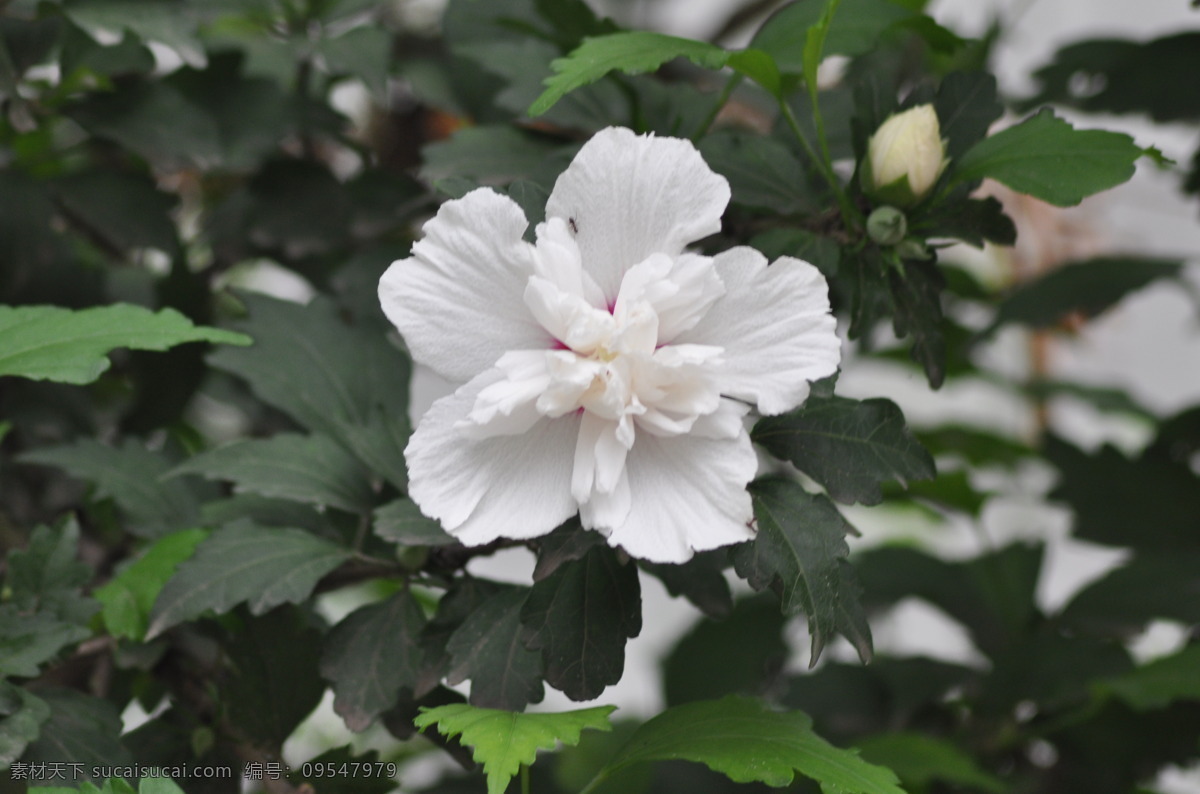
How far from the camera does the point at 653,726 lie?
528 millimetres

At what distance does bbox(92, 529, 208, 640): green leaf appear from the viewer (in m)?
0.58

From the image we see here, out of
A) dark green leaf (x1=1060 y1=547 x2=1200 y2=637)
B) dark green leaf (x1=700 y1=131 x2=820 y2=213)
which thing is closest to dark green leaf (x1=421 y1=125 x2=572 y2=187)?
dark green leaf (x1=700 y1=131 x2=820 y2=213)

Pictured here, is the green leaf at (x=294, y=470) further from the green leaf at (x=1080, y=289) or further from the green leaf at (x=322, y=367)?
the green leaf at (x=1080, y=289)

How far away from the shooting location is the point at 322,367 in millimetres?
685

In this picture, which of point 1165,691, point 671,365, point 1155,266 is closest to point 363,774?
point 671,365

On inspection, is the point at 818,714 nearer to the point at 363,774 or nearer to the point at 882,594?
the point at 882,594

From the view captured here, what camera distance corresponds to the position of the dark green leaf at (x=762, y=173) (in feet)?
1.89

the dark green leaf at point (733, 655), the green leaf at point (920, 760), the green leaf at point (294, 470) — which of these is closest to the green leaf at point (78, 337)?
the green leaf at point (294, 470)

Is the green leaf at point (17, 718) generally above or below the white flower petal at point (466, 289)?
below

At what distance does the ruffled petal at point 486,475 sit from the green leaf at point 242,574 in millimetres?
142

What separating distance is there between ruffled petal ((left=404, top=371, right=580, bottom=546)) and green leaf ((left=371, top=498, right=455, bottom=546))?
0.21ft

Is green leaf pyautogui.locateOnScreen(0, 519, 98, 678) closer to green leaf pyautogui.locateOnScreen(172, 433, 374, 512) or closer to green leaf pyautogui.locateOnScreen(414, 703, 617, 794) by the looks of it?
green leaf pyautogui.locateOnScreen(172, 433, 374, 512)

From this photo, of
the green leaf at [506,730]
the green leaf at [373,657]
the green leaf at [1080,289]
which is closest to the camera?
the green leaf at [506,730]

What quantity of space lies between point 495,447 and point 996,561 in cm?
72
